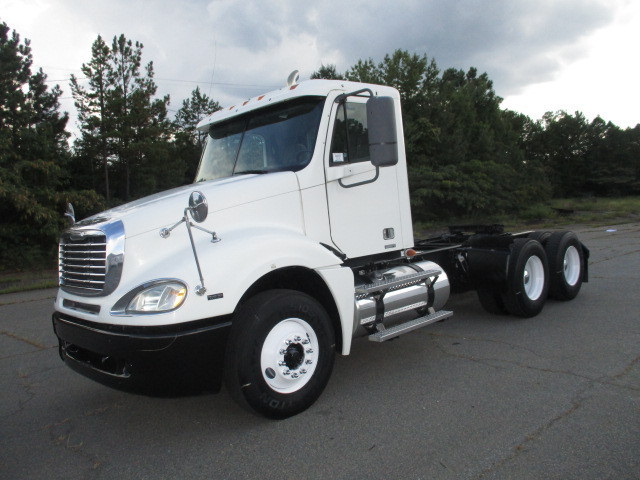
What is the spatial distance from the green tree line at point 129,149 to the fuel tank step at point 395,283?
2397 millimetres

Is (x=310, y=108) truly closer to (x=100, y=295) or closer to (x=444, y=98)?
(x=100, y=295)

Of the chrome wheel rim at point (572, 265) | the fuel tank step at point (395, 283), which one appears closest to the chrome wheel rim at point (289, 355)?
the fuel tank step at point (395, 283)

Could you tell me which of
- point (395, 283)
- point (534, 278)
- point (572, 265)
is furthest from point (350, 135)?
point (572, 265)

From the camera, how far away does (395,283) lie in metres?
4.73

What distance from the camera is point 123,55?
28.5 metres

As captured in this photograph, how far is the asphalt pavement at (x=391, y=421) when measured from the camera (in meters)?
3.05

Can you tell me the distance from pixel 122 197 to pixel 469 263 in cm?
2631

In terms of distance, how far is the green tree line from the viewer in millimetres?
17672

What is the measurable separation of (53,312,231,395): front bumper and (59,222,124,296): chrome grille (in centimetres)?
28

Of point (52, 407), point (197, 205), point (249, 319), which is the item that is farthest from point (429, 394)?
point (52, 407)

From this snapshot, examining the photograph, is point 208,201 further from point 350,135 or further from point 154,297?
point 350,135

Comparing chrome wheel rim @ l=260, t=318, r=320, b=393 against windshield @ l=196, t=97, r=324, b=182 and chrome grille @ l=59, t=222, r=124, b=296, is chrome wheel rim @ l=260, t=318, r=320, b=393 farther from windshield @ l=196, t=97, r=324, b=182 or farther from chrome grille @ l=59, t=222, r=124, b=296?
windshield @ l=196, t=97, r=324, b=182

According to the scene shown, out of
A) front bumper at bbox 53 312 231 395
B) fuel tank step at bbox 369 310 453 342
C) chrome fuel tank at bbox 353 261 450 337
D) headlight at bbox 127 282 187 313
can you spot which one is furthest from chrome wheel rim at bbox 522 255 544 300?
headlight at bbox 127 282 187 313

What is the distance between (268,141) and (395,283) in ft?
5.81
